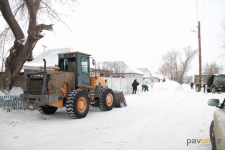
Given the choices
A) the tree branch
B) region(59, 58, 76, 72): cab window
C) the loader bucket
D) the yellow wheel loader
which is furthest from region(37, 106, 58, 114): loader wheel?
the tree branch

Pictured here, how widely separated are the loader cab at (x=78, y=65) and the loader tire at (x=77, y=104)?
0.74m

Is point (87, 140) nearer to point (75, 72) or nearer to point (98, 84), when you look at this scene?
point (75, 72)

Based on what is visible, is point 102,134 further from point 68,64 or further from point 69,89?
point 68,64

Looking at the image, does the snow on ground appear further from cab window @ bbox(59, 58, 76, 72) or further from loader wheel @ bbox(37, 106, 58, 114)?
cab window @ bbox(59, 58, 76, 72)

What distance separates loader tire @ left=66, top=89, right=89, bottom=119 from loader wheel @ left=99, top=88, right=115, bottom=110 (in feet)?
4.56

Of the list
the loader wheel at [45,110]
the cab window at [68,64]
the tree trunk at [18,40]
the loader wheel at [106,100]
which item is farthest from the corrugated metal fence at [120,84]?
the loader wheel at [45,110]

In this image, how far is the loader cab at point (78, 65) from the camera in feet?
27.0

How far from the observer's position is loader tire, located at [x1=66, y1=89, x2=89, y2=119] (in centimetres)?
711

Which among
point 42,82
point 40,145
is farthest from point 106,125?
point 42,82

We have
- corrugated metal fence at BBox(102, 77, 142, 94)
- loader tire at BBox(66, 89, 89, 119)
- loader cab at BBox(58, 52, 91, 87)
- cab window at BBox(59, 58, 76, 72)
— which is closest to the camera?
loader tire at BBox(66, 89, 89, 119)

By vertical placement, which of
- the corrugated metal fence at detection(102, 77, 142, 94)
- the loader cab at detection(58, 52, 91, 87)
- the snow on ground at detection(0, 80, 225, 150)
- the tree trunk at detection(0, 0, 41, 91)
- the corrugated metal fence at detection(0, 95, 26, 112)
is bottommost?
the snow on ground at detection(0, 80, 225, 150)

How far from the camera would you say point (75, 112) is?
719 cm

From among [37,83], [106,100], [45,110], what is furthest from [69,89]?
[106,100]

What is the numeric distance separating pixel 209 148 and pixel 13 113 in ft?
24.5
